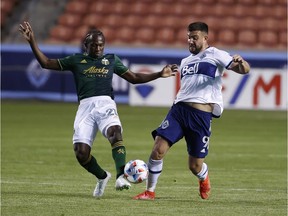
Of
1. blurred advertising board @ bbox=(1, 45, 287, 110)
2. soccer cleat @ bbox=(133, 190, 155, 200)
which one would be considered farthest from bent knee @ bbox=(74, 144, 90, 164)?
blurred advertising board @ bbox=(1, 45, 287, 110)

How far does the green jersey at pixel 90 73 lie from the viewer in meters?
11.3

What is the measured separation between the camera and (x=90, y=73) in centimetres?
1130

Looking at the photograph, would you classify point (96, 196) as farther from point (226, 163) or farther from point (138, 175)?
point (226, 163)

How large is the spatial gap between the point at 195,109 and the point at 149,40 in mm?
20275

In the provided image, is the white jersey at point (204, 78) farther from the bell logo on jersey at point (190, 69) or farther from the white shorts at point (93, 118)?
the white shorts at point (93, 118)

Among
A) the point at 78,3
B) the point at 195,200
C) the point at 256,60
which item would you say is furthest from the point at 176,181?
the point at 78,3

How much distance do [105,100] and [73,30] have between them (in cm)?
2132

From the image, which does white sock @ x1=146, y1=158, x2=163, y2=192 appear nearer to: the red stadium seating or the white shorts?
the white shorts

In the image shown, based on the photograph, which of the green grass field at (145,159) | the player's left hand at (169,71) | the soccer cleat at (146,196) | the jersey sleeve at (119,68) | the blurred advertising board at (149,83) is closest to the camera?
the green grass field at (145,159)

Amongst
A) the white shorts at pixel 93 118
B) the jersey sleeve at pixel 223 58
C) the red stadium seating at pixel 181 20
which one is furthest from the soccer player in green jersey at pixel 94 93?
the red stadium seating at pixel 181 20

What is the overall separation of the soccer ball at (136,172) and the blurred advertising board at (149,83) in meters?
16.1

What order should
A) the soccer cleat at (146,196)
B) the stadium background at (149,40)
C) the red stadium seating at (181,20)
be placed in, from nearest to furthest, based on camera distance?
the soccer cleat at (146,196)
the stadium background at (149,40)
the red stadium seating at (181,20)

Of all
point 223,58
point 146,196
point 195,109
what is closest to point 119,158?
point 146,196

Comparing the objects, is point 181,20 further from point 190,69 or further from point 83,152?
point 83,152
